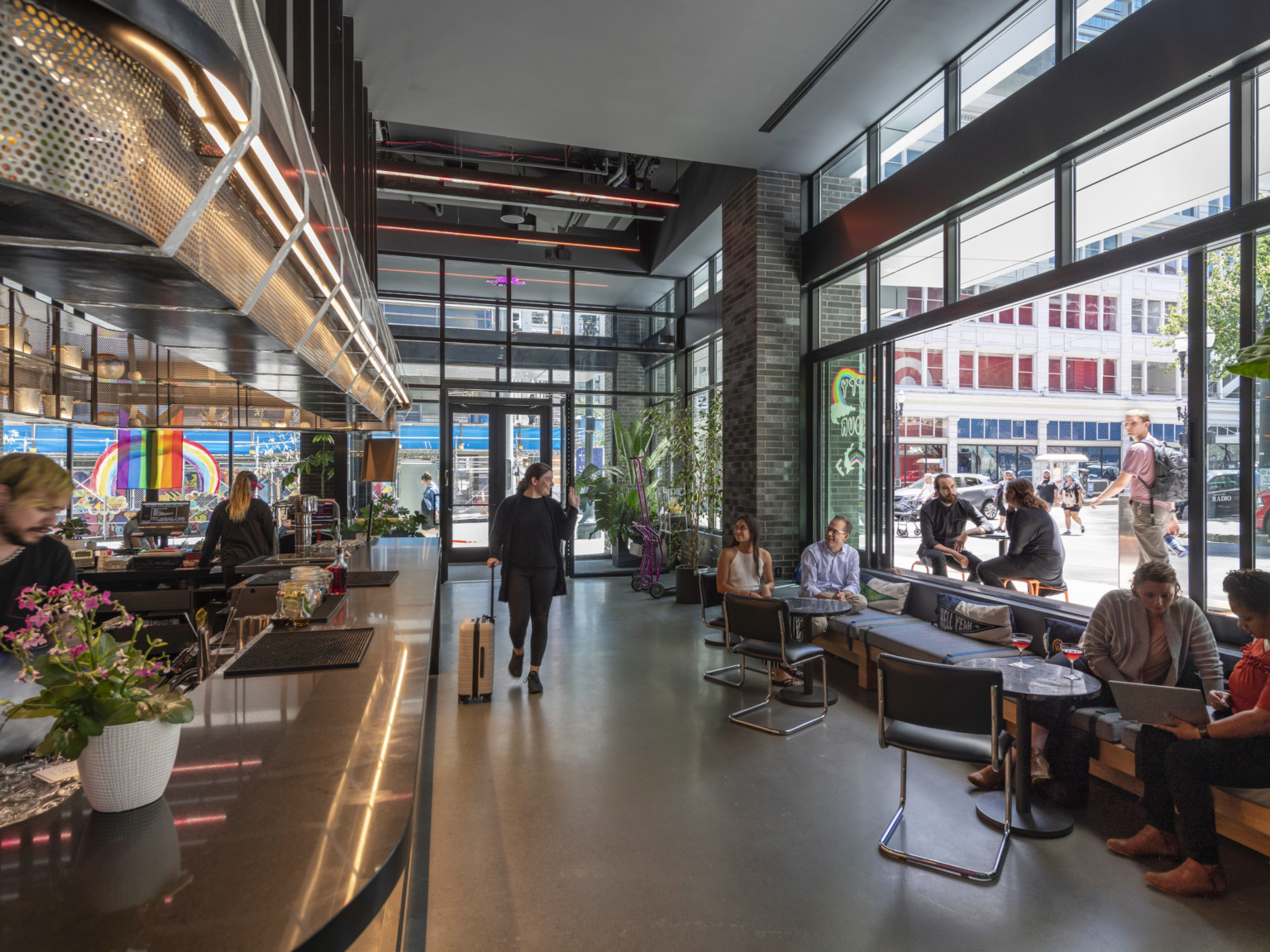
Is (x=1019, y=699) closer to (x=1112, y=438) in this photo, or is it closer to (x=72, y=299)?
(x=1112, y=438)

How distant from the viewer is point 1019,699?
10.5 feet

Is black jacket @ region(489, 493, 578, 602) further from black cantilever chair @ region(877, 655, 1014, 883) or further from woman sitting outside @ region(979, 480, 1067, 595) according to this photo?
woman sitting outside @ region(979, 480, 1067, 595)

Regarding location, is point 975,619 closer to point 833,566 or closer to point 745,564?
point 833,566

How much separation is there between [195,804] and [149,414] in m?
7.02

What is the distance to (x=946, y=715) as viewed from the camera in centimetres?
296

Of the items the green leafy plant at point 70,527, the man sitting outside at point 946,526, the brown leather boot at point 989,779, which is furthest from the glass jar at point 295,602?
the man sitting outside at point 946,526

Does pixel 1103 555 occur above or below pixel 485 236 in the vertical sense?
below

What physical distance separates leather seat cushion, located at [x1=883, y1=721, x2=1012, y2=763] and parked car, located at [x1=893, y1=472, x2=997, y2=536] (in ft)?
11.0

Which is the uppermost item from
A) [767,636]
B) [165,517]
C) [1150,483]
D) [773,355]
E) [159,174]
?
[773,355]

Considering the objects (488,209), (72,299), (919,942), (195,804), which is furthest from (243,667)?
(488,209)

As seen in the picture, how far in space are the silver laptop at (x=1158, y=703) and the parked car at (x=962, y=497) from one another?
3.35 metres

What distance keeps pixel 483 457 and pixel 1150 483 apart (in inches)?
304

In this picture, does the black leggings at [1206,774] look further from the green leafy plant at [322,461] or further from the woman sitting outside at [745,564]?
the green leafy plant at [322,461]

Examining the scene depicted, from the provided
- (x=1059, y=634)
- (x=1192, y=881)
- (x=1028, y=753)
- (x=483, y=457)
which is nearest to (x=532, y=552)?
(x=1028, y=753)
